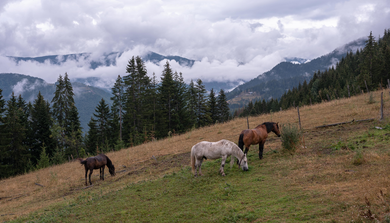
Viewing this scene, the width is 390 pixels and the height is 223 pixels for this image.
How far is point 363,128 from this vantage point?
13.9 meters

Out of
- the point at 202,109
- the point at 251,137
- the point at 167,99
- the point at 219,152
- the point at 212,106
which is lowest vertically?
the point at 219,152

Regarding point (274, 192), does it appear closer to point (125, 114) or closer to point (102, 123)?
point (125, 114)

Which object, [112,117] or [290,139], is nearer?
[290,139]

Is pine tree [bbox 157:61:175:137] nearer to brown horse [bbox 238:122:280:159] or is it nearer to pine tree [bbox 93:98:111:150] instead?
pine tree [bbox 93:98:111:150]

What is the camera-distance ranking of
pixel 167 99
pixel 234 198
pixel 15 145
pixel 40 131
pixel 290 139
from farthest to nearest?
pixel 167 99, pixel 40 131, pixel 15 145, pixel 290 139, pixel 234 198

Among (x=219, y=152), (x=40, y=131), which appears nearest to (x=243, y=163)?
(x=219, y=152)

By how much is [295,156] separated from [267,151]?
8.03 ft

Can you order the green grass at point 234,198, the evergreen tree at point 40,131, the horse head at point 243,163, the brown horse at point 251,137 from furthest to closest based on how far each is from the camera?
the evergreen tree at point 40,131
the brown horse at point 251,137
the horse head at point 243,163
the green grass at point 234,198

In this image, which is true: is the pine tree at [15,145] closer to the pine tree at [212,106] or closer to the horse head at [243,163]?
the pine tree at [212,106]

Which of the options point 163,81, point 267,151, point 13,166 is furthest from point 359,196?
point 13,166

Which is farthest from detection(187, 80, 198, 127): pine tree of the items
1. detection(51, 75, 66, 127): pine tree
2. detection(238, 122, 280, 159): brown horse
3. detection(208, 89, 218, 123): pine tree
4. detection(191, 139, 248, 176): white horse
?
detection(191, 139, 248, 176): white horse

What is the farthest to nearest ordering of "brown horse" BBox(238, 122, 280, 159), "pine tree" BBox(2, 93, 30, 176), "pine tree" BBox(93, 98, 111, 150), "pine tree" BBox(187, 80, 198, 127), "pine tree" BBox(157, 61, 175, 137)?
1. "pine tree" BBox(187, 80, 198, 127)
2. "pine tree" BBox(93, 98, 111, 150)
3. "pine tree" BBox(157, 61, 175, 137)
4. "pine tree" BBox(2, 93, 30, 176)
5. "brown horse" BBox(238, 122, 280, 159)

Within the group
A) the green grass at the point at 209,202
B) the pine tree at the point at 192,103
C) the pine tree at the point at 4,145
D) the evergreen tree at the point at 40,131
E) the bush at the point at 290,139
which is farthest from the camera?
the pine tree at the point at 192,103

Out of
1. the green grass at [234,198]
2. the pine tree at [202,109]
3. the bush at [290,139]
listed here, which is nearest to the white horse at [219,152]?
the green grass at [234,198]
